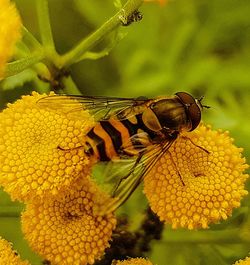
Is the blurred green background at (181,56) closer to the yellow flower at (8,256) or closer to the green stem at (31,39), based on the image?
the green stem at (31,39)

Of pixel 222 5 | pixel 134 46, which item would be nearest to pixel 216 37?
pixel 222 5

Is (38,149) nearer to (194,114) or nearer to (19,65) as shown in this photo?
(19,65)

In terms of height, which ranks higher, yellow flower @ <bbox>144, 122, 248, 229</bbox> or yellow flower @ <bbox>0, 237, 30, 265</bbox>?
yellow flower @ <bbox>144, 122, 248, 229</bbox>

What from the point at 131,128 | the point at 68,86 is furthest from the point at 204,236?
the point at 68,86

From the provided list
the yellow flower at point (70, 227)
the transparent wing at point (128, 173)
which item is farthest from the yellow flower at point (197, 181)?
the yellow flower at point (70, 227)

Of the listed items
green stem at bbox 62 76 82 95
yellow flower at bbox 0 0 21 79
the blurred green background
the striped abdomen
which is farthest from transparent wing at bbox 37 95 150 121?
the blurred green background

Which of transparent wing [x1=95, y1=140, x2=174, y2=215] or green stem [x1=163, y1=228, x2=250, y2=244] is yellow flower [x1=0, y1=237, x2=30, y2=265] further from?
green stem [x1=163, y1=228, x2=250, y2=244]
